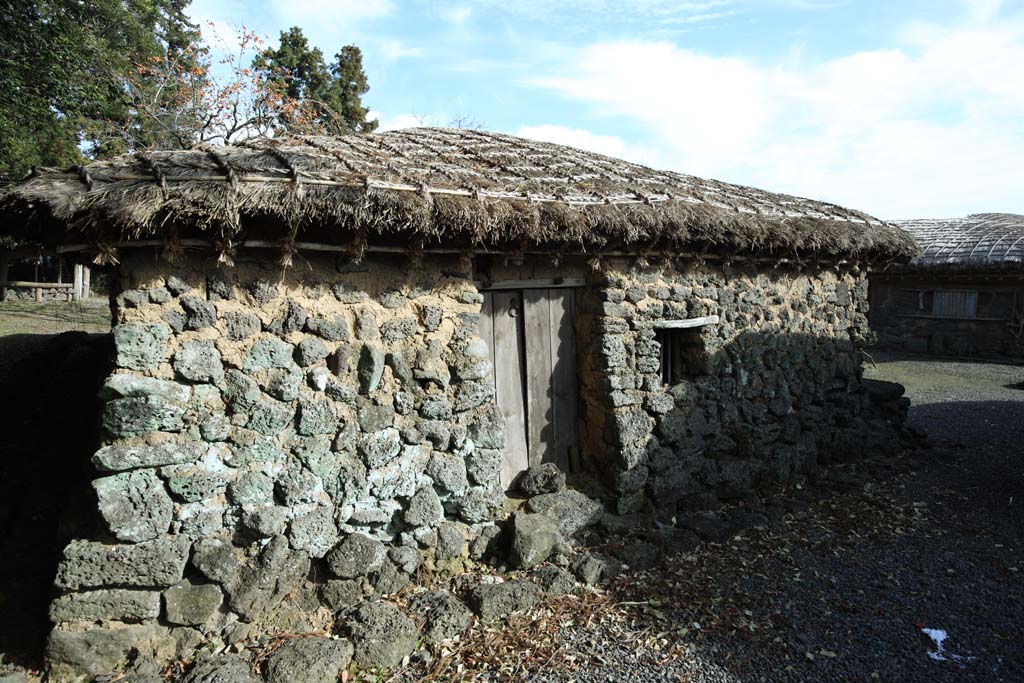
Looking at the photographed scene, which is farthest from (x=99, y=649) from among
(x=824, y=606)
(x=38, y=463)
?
(x=824, y=606)

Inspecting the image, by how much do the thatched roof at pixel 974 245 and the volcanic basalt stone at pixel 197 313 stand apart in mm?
14168

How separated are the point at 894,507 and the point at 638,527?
8.71 feet

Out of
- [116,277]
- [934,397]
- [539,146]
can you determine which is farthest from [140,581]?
[934,397]

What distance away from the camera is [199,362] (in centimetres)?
343

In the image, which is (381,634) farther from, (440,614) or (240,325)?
(240,325)

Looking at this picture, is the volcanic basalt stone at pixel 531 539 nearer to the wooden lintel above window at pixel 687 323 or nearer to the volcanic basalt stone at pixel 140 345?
the wooden lintel above window at pixel 687 323

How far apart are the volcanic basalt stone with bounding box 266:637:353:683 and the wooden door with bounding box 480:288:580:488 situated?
1.84 m

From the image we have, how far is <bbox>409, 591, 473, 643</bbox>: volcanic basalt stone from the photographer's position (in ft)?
12.1

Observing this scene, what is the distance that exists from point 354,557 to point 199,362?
147cm

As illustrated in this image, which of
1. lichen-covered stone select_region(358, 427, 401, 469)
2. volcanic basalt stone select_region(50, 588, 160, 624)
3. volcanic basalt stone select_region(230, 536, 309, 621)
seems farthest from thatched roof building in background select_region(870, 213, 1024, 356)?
volcanic basalt stone select_region(50, 588, 160, 624)

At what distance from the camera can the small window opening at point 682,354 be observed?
5727 millimetres

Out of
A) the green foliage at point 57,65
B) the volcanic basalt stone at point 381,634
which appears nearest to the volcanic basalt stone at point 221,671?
the volcanic basalt stone at point 381,634

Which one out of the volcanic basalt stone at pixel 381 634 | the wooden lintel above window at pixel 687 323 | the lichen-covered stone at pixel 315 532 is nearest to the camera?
the volcanic basalt stone at pixel 381 634

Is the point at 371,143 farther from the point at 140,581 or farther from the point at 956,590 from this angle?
the point at 956,590
